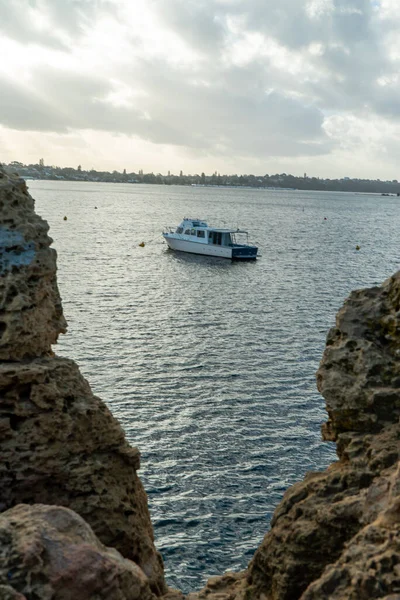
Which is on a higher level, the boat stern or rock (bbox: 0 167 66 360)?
rock (bbox: 0 167 66 360)

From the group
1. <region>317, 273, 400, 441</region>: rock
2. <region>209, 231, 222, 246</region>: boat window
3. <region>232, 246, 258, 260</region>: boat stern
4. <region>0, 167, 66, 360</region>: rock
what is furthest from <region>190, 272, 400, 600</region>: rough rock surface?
<region>209, 231, 222, 246</region>: boat window

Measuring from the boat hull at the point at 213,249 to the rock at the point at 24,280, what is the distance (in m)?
62.1

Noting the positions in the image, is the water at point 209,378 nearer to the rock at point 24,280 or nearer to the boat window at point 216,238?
the boat window at point 216,238

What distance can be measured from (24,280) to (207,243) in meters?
65.6

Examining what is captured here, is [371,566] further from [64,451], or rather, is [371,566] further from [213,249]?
[213,249]

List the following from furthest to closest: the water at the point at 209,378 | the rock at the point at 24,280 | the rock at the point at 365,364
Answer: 1. the water at the point at 209,378
2. the rock at the point at 24,280
3. the rock at the point at 365,364

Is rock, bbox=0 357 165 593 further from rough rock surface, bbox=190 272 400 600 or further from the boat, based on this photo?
the boat

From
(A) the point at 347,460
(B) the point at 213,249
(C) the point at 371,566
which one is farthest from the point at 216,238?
(C) the point at 371,566

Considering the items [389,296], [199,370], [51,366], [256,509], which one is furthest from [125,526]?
[199,370]

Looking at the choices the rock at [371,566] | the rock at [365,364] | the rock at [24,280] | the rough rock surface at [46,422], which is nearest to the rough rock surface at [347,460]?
the rock at [365,364]

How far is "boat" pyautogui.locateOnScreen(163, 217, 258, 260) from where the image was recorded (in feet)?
235

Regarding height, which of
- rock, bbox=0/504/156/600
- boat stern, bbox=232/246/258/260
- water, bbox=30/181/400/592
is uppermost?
rock, bbox=0/504/156/600

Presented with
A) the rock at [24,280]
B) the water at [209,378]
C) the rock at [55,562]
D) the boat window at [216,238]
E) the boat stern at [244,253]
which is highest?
the rock at [24,280]

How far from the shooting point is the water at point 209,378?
18078 millimetres
